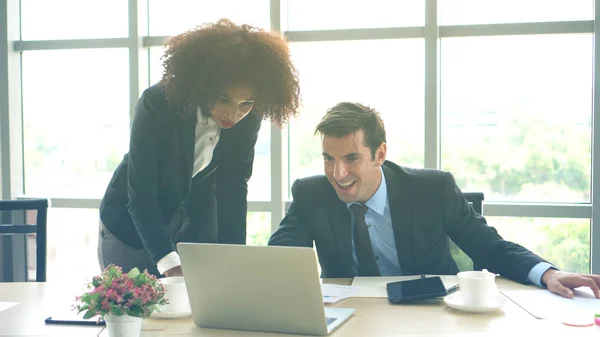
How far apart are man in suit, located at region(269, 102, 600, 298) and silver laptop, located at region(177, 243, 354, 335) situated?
0.77m

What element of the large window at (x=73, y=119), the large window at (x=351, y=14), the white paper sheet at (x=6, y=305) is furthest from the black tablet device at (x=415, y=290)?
the large window at (x=73, y=119)

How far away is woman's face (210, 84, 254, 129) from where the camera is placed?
76.2 inches

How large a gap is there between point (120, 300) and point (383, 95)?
10.1 feet

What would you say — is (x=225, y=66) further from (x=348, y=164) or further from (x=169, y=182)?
(x=348, y=164)

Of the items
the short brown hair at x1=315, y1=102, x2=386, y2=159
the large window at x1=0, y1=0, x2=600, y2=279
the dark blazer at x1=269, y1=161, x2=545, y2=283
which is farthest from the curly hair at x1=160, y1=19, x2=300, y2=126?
the large window at x1=0, y1=0, x2=600, y2=279

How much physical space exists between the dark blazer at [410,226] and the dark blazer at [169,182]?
0.68 ft

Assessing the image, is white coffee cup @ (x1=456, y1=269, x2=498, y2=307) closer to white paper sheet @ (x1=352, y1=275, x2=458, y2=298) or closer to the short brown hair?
white paper sheet @ (x1=352, y1=275, x2=458, y2=298)

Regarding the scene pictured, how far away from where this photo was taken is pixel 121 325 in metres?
1.33

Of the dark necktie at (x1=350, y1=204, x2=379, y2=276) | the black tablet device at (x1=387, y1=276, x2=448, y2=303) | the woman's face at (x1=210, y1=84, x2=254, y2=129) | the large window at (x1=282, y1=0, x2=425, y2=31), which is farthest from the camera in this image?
the large window at (x1=282, y1=0, x2=425, y2=31)

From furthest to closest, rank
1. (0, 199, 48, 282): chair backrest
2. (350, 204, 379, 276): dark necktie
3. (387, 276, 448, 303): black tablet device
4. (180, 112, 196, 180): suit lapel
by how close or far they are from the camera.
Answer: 1. (0, 199, 48, 282): chair backrest
2. (350, 204, 379, 276): dark necktie
3. (180, 112, 196, 180): suit lapel
4. (387, 276, 448, 303): black tablet device

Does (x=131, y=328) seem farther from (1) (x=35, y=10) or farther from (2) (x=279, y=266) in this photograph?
(1) (x=35, y=10)

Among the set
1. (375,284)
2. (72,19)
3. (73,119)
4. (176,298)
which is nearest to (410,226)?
(375,284)

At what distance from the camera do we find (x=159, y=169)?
205 cm

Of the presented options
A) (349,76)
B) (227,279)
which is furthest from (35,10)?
(227,279)
